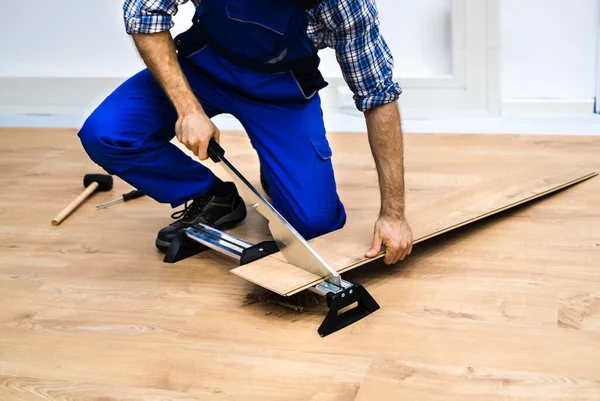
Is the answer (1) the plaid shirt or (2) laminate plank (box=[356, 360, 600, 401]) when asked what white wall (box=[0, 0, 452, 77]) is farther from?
(2) laminate plank (box=[356, 360, 600, 401])

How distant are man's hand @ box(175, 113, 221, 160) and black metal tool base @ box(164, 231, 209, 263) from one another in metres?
0.45

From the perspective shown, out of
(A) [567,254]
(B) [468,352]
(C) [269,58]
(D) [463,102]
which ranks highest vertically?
(C) [269,58]

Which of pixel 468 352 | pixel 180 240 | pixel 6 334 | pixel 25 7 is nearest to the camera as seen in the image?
pixel 468 352

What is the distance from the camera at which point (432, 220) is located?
88.6 inches

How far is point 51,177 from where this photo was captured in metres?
3.13

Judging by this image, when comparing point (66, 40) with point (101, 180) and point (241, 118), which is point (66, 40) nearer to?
point (101, 180)

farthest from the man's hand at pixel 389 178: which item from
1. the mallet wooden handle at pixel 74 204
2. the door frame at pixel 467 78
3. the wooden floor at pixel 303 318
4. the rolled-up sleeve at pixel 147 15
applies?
the door frame at pixel 467 78

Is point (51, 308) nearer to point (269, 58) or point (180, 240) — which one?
point (180, 240)

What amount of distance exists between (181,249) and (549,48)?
169 centimetres

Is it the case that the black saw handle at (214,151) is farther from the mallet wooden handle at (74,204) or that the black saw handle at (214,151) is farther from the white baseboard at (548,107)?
the white baseboard at (548,107)

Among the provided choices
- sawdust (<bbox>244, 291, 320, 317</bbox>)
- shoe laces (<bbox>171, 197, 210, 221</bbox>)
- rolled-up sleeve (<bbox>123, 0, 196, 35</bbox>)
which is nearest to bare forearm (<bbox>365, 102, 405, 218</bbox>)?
sawdust (<bbox>244, 291, 320, 317</bbox>)

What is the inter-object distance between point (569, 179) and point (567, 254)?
519mm

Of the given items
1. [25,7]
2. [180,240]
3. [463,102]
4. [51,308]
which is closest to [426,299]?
[180,240]

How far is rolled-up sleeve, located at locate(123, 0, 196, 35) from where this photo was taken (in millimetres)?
2006
